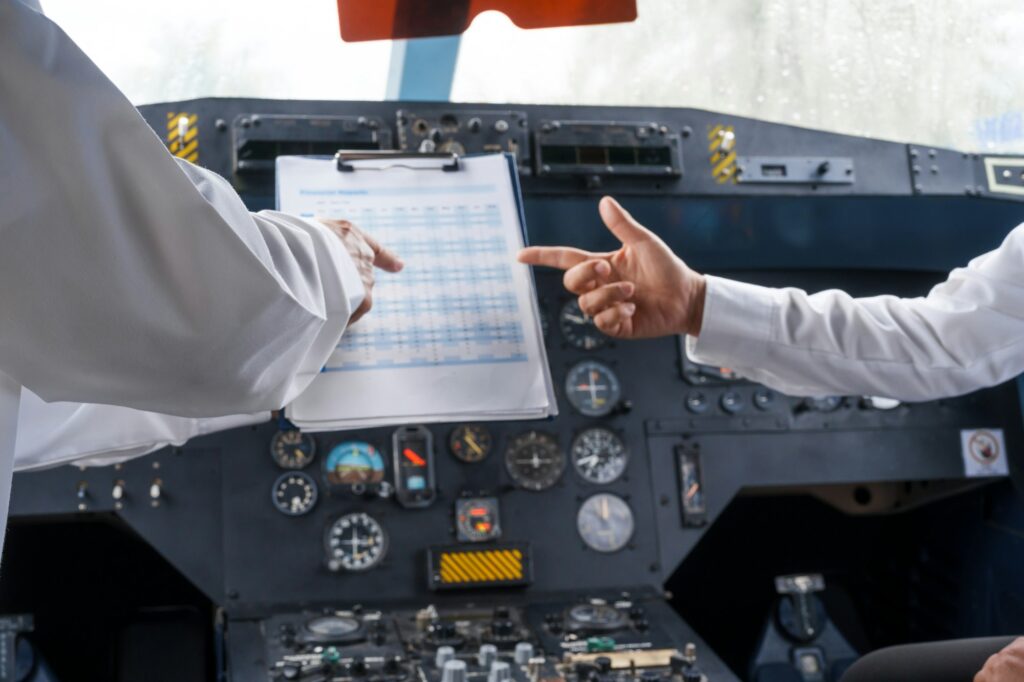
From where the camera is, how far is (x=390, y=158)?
7.38ft

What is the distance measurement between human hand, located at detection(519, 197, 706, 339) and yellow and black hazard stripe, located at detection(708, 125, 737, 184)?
0.87m

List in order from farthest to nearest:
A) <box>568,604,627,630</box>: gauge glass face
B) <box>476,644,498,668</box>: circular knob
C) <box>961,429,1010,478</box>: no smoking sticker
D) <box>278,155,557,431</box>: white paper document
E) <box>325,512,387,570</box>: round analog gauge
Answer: <box>961,429,1010,478</box>: no smoking sticker
<box>325,512,387,570</box>: round analog gauge
<box>568,604,627,630</box>: gauge glass face
<box>476,644,498,668</box>: circular knob
<box>278,155,557,431</box>: white paper document

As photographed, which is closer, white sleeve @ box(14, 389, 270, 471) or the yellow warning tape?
white sleeve @ box(14, 389, 270, 471)

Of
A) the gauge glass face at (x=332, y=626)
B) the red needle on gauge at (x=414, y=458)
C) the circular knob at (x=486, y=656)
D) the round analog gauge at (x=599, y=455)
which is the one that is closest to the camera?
the circular knob at (x=486, y=656)

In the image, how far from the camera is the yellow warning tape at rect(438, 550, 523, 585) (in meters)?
3.11

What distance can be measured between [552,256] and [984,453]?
2.01 m

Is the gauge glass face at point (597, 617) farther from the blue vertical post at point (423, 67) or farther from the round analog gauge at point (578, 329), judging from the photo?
the blue vertical post at point (423, 67)

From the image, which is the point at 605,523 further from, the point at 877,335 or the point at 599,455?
the point at 877,335

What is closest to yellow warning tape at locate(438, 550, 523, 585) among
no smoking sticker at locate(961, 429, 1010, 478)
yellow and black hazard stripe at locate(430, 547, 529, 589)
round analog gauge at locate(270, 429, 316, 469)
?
yellow and black hazard stripe at locate(430, 547, 529, 589)

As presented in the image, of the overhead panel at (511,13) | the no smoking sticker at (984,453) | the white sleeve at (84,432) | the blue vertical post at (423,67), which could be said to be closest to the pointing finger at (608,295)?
the white sleeve at (84,432)

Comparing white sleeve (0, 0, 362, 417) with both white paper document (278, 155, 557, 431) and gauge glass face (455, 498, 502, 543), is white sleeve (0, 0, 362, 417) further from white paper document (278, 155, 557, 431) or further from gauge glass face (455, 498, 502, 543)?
gauge glass face (455, 498, 502, 543)

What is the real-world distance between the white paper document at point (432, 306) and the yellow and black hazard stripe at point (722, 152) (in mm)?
896

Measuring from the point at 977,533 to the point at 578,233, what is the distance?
5.13ft

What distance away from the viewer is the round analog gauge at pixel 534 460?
329 cm
